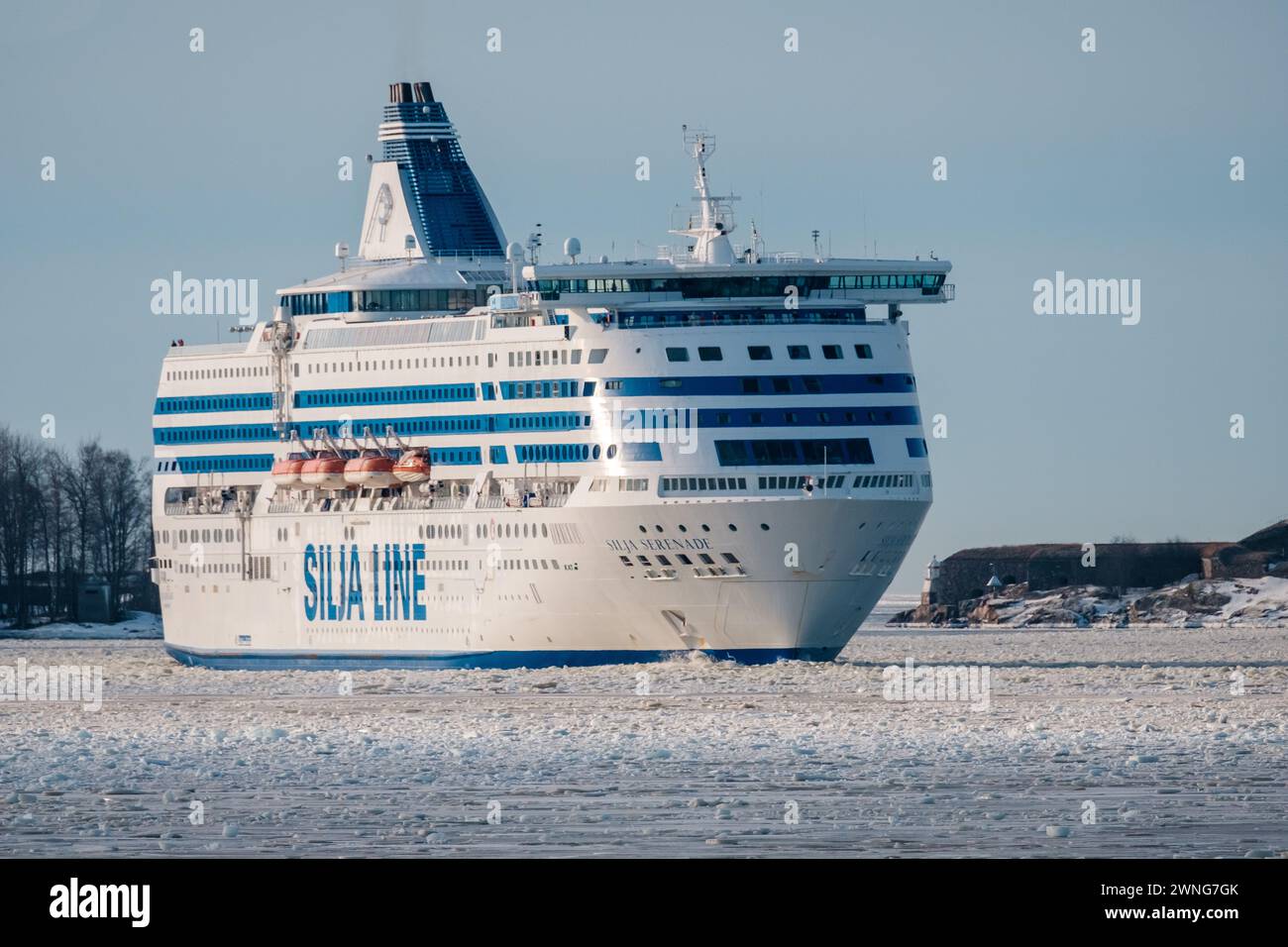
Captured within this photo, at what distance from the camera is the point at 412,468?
74.1 m

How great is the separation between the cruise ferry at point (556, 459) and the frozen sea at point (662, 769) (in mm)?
3244

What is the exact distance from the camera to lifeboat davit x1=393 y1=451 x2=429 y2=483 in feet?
243

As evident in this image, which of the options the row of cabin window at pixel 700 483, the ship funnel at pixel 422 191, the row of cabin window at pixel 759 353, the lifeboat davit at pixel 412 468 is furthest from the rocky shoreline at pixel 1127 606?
the row of cabin window at pixel 700 483

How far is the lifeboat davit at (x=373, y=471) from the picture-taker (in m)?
74.7

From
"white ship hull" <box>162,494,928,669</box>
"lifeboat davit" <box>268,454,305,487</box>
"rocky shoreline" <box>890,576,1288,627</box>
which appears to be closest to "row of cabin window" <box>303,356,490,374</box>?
"lifeboat davit" <box>268,454,305,487</box>

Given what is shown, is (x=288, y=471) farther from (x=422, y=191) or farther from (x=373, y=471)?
(x=422, y=191)

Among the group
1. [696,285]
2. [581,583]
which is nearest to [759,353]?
[696,285]

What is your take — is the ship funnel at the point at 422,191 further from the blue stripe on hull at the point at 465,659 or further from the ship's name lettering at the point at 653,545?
the ship's name lettering at the point at 653,545

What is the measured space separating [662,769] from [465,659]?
107 ft

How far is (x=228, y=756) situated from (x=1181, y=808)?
624 inches

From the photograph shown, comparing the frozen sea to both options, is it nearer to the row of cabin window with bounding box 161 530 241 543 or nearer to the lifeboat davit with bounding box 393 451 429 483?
the lifeboat davit with bounding box 393 451 429 483

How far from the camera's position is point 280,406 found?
7975 cm
